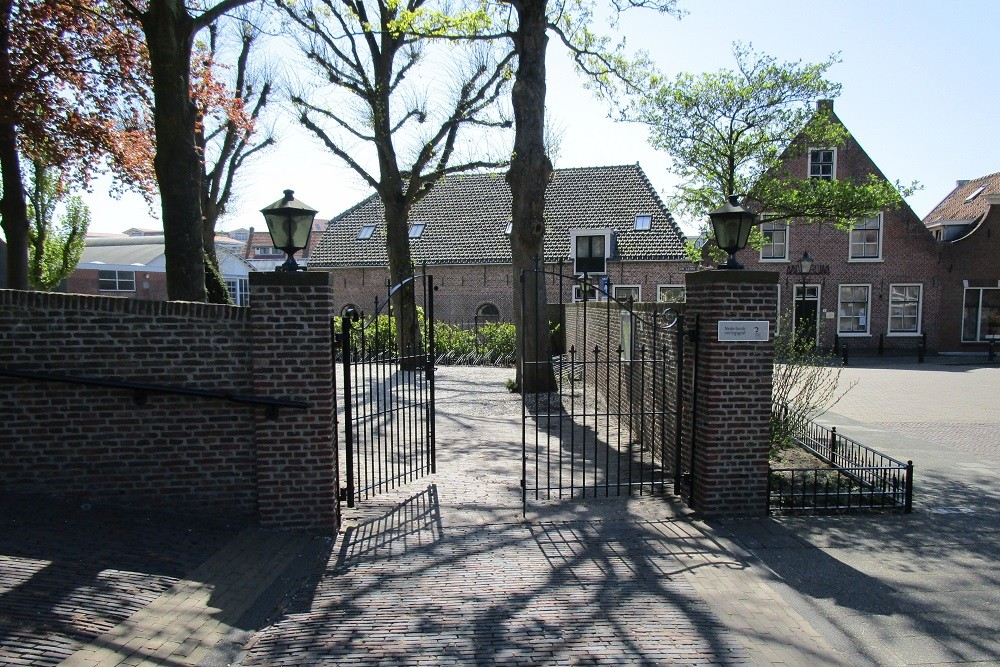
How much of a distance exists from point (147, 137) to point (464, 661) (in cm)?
1564

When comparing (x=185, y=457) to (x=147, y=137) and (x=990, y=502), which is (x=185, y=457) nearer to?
(x=990, y=502)

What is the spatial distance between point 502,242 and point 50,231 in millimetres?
16709

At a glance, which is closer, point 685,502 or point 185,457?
point 185,457

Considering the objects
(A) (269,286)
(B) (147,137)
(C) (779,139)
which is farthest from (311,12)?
(A) (269,286)

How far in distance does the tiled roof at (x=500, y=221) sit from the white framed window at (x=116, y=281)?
1746 cm

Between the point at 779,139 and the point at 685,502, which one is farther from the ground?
the point at 779,139

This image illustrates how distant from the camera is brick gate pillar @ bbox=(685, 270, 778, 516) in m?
6.27

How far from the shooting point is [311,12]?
16.8m

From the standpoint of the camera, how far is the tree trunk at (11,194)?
1173 cm

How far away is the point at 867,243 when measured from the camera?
27.1m

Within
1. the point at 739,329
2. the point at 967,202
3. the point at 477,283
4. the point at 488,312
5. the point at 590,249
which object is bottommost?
the point at 488,312

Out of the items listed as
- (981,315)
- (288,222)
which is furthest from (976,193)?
(288,222)

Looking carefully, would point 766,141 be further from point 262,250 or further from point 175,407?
point 262,250

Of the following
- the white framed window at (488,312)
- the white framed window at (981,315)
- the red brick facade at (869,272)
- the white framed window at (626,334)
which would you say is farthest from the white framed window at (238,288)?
the white framed window at (981,315)
